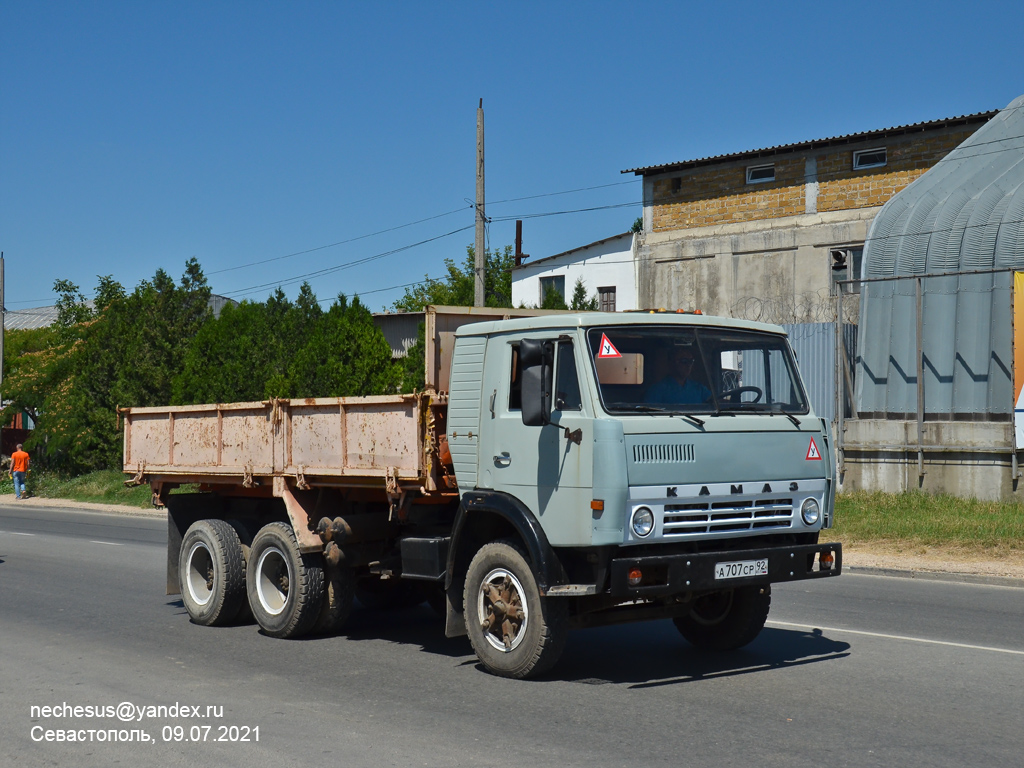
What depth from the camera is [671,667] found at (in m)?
7.85

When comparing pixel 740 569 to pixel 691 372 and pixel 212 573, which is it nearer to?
pixel 691 372

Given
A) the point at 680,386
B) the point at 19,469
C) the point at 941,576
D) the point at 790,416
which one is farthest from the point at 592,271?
the point at 680,386

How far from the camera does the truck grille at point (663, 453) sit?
6918 mm

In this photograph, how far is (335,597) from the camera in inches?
360

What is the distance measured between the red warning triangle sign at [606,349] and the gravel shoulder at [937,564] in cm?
782

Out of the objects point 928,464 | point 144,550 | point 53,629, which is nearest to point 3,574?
point 144,550

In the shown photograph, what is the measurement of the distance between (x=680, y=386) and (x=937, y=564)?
8.24 metres

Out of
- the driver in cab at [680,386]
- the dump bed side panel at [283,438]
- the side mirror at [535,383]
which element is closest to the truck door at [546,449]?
the side mirror at [535,383]

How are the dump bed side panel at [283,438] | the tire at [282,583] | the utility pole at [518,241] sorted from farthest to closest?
the utility pole at [518,241]
the tire at [282,583]
the dump bed side panel at [283,438]

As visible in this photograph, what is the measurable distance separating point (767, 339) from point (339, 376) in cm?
1859

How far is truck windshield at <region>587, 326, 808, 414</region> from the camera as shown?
7203 millimetres

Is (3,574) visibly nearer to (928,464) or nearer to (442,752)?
(442,752)

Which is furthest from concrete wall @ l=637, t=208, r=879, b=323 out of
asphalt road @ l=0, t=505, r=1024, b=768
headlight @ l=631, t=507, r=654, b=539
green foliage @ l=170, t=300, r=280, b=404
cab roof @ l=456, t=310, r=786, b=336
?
headlight @ l=631, t=507, r=654, b=539

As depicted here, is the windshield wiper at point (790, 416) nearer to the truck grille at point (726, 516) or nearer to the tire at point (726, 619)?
the truck grille at point (726, 516)
